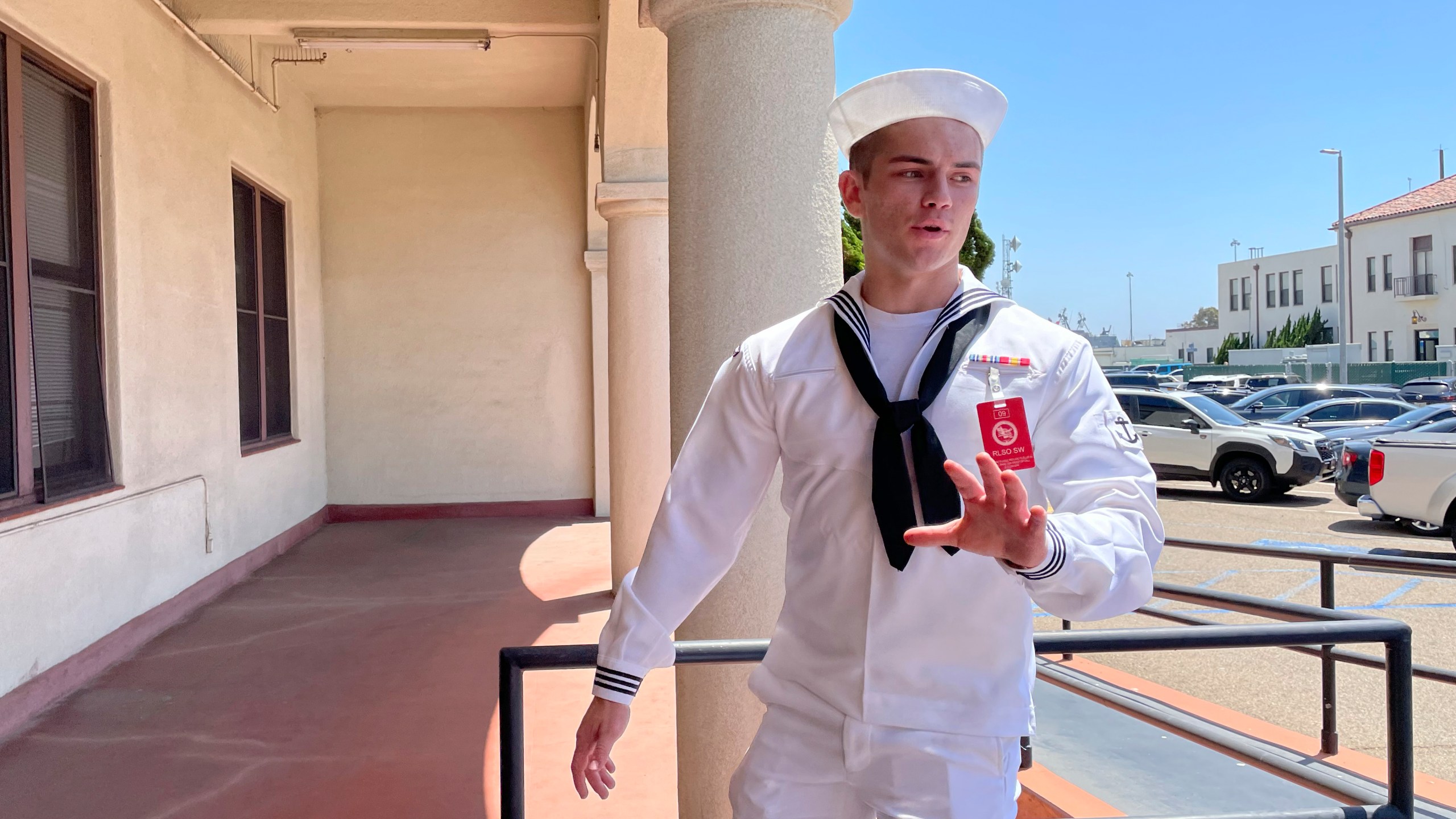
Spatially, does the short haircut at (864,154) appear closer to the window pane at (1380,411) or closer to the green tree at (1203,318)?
the window pane at (1380,411)

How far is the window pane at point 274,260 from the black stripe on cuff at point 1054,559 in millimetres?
10136

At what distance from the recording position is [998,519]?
1276 mm

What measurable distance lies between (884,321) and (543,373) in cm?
1137

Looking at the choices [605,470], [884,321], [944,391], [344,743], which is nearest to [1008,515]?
[944,391]

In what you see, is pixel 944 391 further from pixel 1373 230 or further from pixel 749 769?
pixel 1373 230

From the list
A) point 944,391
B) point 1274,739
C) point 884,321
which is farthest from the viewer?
point 1274,739

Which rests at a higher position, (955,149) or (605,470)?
(955,149)

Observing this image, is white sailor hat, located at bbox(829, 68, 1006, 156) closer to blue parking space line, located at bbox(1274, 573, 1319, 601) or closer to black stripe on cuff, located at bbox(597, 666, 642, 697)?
black stripe on cuff, located at bbox(597, 666, 642, 697)

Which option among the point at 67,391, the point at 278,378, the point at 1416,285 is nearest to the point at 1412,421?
the point at 278,378

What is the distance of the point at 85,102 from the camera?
6.32 m

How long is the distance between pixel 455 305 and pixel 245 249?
124 inches

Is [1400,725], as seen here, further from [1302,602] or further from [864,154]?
[1302,602]

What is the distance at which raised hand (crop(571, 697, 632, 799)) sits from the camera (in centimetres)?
166

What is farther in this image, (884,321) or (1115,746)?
(1115,746)
